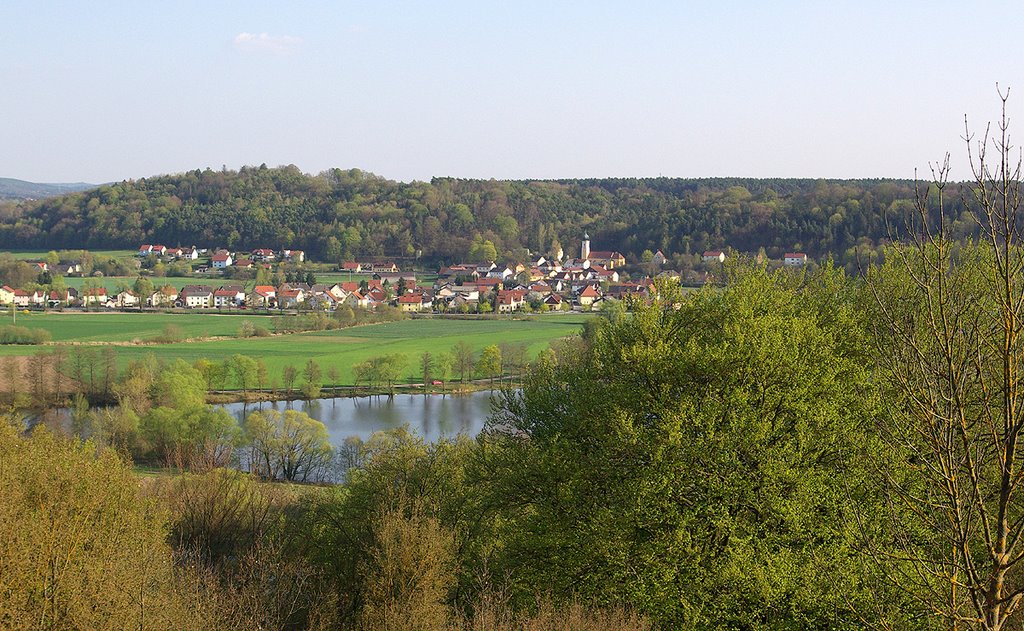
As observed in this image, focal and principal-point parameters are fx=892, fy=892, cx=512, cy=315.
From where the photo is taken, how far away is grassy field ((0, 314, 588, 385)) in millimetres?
44219

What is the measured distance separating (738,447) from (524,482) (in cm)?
267

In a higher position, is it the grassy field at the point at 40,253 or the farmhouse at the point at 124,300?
the grassy field at the point at 40,253

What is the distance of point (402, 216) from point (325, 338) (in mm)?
53502

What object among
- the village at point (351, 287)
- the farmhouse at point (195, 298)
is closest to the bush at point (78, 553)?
the village at point (351, 287)

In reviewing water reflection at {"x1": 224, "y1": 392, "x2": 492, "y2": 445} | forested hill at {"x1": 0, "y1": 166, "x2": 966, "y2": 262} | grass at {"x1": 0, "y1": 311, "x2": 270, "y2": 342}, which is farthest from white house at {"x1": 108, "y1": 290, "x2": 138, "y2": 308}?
water reflection at {"x1": 224, "y1": 392, "x2": 492, "y2": 445}

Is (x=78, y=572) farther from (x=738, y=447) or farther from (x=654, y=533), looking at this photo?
(x=738, y=447)

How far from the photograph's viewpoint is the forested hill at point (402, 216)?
8200cm

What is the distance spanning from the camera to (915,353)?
403 centimetres

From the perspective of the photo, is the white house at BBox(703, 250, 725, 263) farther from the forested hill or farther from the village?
the forested hill

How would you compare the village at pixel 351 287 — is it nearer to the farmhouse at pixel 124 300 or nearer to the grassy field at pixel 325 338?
the farmhouse at pixel 124 300

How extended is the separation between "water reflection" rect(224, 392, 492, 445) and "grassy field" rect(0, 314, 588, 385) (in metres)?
3.09

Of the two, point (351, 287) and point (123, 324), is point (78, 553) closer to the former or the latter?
point (123, 324)

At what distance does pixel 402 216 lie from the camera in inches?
4077

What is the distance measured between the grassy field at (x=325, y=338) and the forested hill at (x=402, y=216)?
27097 mm
